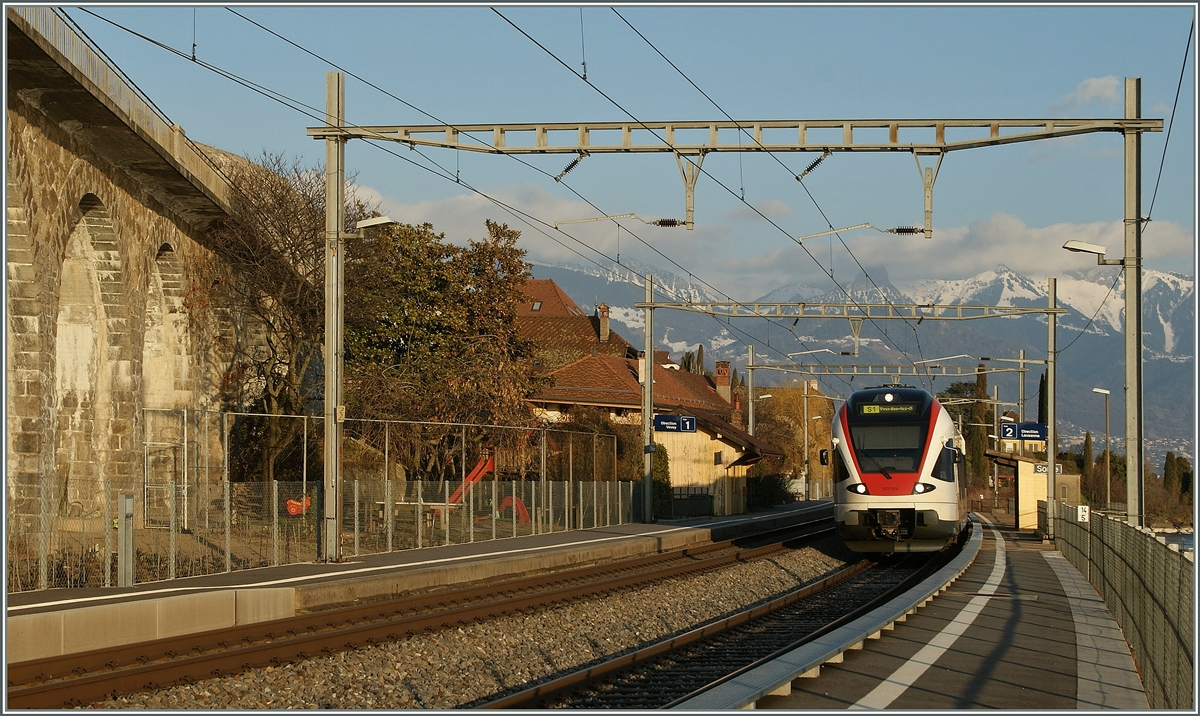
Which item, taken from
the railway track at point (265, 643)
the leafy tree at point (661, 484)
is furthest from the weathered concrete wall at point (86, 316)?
the leafy tree at point (661, 484)

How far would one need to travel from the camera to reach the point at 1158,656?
10.1 metres

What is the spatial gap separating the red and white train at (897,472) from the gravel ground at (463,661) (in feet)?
15.7

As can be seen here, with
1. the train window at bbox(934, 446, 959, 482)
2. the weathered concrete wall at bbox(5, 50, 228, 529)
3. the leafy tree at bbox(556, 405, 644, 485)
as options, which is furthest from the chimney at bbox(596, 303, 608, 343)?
the train window at bbox(934, 446, 959, 482)

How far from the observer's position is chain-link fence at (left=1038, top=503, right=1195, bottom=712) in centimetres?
895

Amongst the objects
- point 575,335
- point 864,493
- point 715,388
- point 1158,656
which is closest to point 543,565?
point 864,493

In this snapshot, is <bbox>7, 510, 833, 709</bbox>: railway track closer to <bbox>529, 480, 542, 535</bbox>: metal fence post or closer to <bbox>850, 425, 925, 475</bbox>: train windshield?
<bbox>850, 425, 925, 475</bbox>: train windshield

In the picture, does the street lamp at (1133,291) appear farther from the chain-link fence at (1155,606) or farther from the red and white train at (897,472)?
the red and white train at (897,472)

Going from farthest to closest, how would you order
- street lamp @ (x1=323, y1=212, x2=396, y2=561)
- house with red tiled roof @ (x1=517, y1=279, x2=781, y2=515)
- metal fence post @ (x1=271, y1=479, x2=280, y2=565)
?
1. house with red tiled roof @ (x1=517, y1=279, x2=781, y2=515)
2. street lamp @ (x1=323, y1=212, x2=396, y2=561)
3. metal fence post @ (x1=271, y1=479, x2=280, y2=565)

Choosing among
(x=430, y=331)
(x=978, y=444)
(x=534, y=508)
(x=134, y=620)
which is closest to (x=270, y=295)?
(x=430, y=331)

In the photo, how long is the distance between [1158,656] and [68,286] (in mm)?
20848

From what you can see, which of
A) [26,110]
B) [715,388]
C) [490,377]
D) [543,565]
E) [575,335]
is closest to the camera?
[26,110]

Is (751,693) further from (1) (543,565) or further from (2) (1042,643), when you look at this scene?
(1) (543,565)

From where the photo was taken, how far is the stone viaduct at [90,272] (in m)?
19.1

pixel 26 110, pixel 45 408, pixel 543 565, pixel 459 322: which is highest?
pixel 26 110
